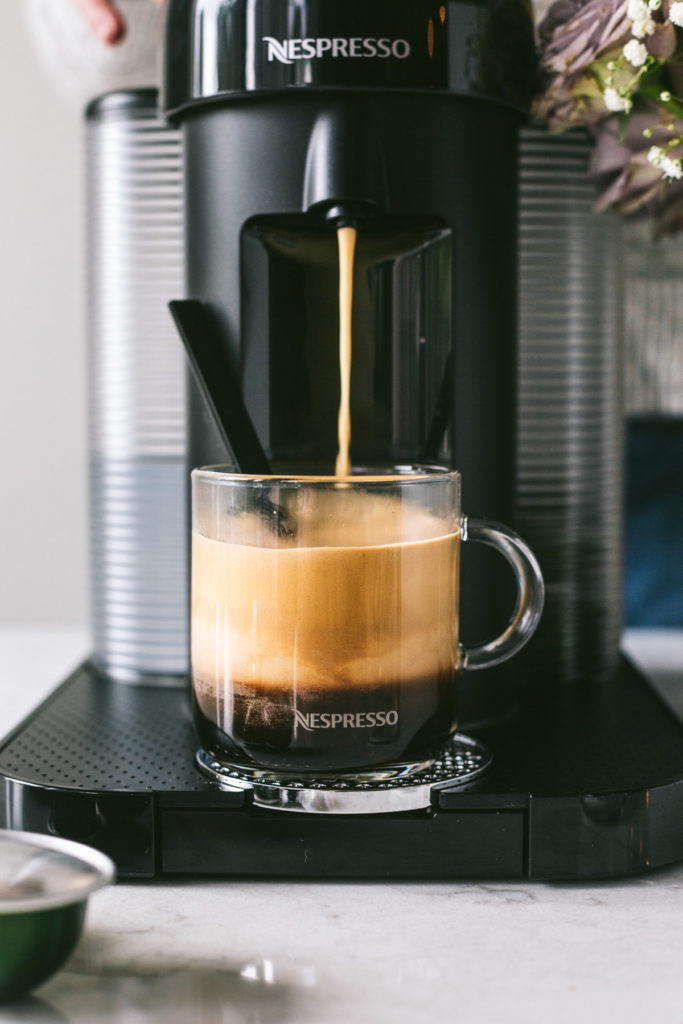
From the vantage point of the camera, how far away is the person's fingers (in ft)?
2.58

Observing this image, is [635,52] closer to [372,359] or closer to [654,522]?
[372,359]

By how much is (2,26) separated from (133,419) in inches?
Result: 28.9

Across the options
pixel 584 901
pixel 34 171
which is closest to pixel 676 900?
pixel 584 901

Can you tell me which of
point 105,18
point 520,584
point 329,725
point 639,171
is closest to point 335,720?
point 329,725

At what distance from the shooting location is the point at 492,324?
24.4 inches

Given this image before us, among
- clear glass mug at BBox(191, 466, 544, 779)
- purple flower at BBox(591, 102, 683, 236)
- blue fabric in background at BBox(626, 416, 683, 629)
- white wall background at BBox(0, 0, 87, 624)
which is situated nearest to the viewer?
clear glass mug at BBox(191, 466, 544, 779)

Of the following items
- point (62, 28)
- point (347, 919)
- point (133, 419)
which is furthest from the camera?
point (62, 28)

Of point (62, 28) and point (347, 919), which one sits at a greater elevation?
point (62, 28)

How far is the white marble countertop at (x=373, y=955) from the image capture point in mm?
402

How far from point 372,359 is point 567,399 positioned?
0.63 ft

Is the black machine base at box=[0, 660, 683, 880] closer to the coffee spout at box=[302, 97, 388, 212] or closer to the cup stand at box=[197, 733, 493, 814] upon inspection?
the cup stand at box=[197, 733, 493, 814]

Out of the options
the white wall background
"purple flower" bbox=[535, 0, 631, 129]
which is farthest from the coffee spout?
the white wall background

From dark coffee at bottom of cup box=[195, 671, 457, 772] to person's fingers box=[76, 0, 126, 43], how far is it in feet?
1.63

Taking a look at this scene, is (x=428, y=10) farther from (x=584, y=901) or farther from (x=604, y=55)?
(x=584, y=901)
